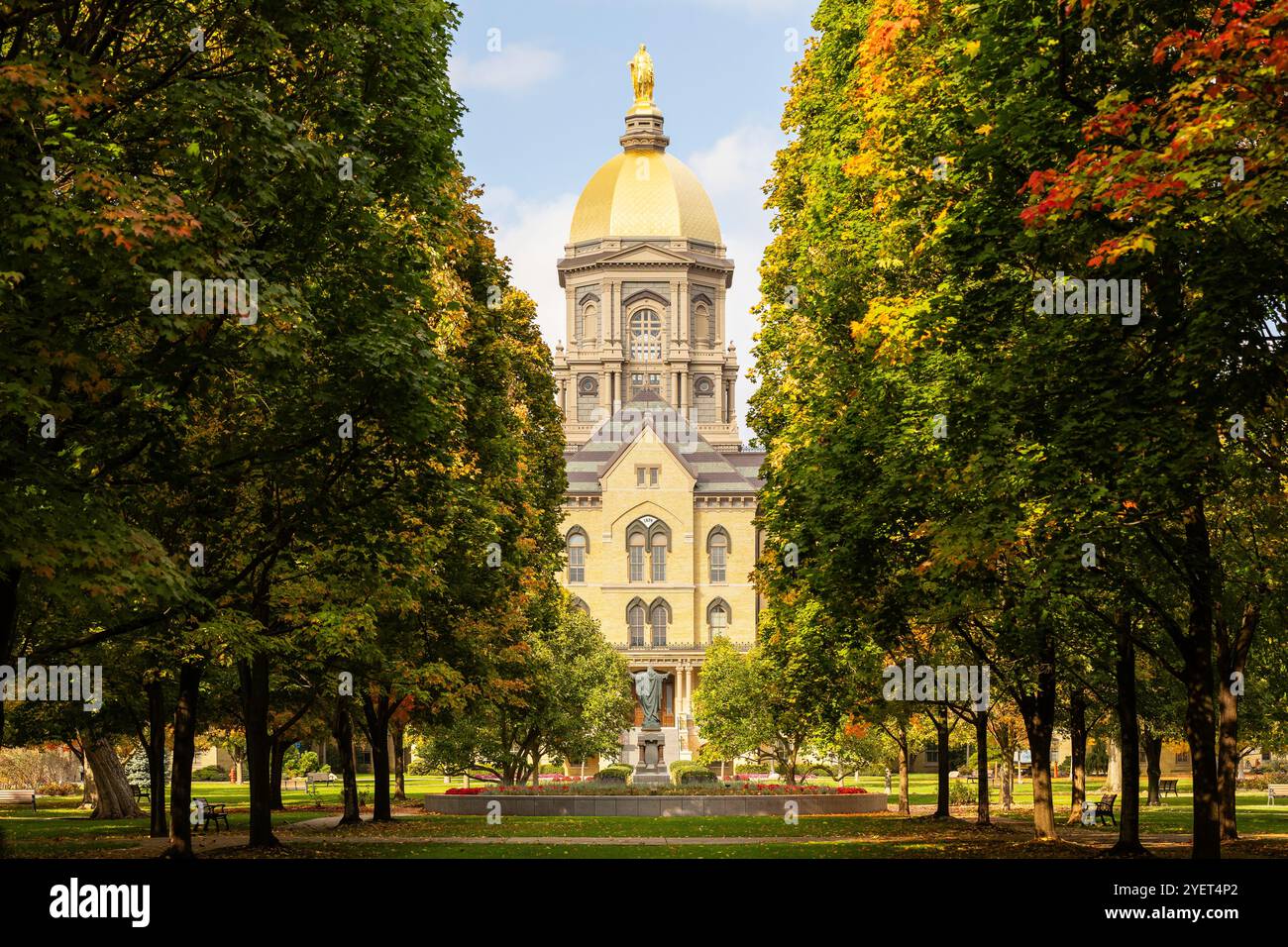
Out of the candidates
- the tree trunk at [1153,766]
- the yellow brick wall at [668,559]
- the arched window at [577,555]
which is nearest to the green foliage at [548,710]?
the tree trunk at [1153,766]

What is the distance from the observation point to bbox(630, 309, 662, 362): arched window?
13925 cm

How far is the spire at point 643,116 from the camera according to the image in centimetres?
15062

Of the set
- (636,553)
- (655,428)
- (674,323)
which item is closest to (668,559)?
(636,553)

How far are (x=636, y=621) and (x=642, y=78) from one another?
215 feet

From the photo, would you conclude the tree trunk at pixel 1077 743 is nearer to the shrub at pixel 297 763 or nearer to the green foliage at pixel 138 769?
the green foliage at pixel 138 769

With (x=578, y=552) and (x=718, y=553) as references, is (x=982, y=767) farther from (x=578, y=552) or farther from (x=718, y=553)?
(x=578, y=552)

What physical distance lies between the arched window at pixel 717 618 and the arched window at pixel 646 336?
113ft

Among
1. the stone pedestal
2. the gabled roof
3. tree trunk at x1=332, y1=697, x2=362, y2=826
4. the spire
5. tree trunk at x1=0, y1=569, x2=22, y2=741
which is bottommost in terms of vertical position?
the stone pedestal

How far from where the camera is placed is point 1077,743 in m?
38.2

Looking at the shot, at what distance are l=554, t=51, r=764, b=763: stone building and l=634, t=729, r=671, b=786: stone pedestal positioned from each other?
2776 centimetres

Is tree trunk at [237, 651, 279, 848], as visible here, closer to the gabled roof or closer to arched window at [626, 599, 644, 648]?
the gabled roof

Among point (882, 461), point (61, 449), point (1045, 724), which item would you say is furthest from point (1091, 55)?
point (1045, 724)

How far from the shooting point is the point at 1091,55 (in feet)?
56.7

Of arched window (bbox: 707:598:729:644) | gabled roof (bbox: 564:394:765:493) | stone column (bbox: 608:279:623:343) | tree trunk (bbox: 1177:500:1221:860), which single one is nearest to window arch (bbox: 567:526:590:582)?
gabled roof (bbox: 564:394:765:493)
